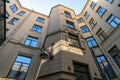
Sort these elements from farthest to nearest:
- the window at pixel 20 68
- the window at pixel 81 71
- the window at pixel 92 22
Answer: the window at pixel 92 22
the window at pixel 20 68
the window at pixel 81 71

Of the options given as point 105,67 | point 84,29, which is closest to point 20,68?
point 105,67

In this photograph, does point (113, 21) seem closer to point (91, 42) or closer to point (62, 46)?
point (91, 42)

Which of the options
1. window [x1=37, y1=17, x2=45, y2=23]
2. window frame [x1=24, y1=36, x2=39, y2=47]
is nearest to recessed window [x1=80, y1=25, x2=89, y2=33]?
window [x1=37, y1=17, x2=45, y2=23]

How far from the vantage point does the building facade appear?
28.3 feet

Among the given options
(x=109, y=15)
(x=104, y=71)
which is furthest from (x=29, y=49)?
(x=109, y=15)

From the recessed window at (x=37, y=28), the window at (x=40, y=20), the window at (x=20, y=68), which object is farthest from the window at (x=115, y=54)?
the window at (x=40, y=20)

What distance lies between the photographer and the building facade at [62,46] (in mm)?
8617

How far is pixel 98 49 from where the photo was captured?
14.9 meters

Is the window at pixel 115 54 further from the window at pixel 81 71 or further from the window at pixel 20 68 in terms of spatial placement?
the window at pixel 20 68

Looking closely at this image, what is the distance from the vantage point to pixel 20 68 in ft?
34.2

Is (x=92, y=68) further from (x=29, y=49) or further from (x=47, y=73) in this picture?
(x=29, y=49)

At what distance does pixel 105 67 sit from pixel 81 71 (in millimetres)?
5738

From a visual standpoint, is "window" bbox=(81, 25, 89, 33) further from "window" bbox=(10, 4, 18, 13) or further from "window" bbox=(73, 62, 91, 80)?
"window" bbox=(10, 4, 18, 13)

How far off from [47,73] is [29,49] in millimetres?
5540
